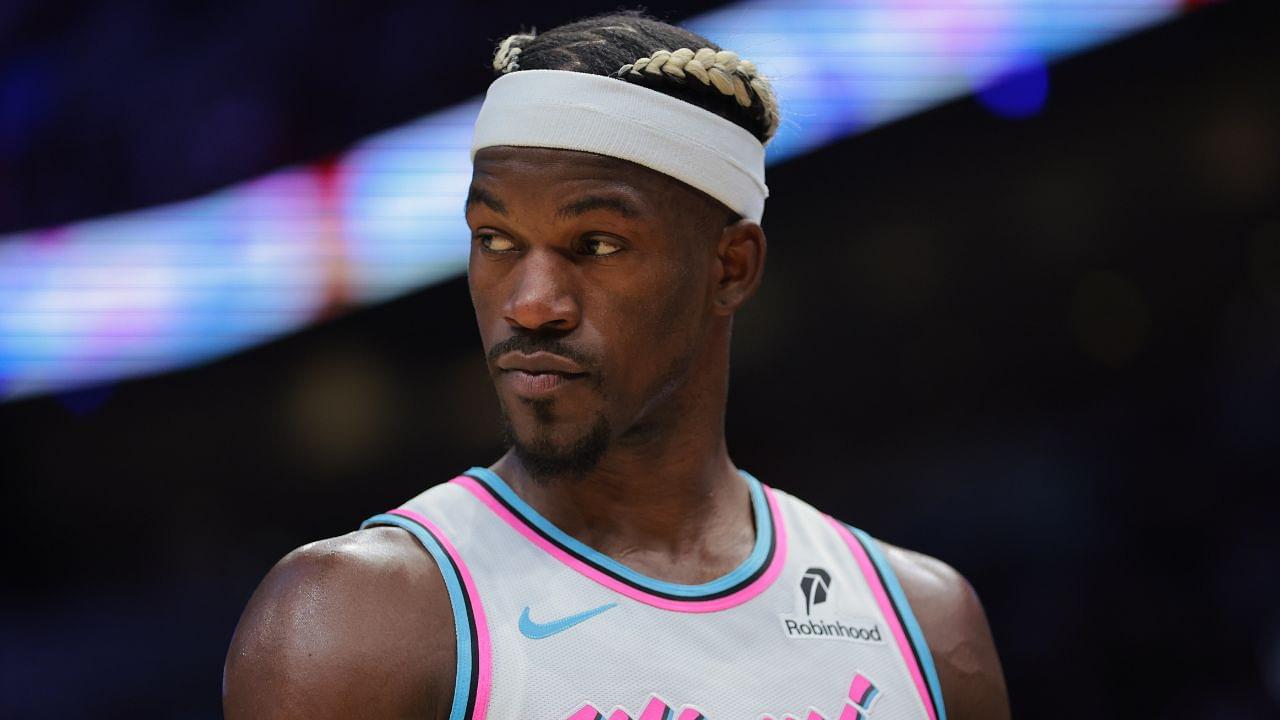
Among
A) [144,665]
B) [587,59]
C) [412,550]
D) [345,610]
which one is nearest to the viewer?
[345,610]

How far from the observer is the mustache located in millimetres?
2271

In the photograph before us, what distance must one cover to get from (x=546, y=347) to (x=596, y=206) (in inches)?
9.0

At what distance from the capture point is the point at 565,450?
7.63 ft

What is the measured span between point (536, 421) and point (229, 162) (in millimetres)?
3759

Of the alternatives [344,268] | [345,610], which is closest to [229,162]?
[344,268]

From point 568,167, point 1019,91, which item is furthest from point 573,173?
point 1019,91

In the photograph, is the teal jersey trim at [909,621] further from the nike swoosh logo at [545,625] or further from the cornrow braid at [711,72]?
the cornrow braid at [711,72]

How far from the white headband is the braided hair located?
0.12 feet

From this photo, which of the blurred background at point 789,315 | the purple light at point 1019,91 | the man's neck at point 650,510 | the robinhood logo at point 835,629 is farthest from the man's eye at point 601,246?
the purple light at point 1019,91

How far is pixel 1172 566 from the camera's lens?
654cm

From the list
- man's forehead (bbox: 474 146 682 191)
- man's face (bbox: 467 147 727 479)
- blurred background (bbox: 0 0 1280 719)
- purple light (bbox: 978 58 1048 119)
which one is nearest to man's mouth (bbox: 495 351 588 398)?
man's face (bbox: 467 147 727 479)

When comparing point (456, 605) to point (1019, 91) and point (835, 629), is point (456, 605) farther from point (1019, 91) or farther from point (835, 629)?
point (1019, 91)

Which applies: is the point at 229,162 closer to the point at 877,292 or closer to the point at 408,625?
the point at 877,292

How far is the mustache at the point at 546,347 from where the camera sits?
227 cm
